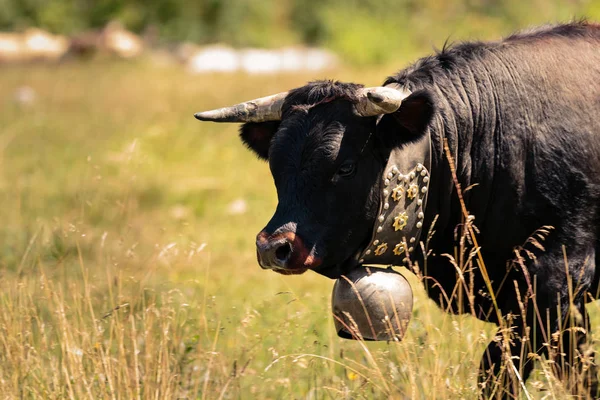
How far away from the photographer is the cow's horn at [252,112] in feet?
15.2

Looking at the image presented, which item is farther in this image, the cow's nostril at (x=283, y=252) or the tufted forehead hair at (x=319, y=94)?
the tufted forehead hair at (x=319, y=94)

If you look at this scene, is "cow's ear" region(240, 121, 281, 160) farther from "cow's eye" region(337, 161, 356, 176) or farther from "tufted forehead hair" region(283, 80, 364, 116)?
"cow's eye" region(337, 161, 356, 176)

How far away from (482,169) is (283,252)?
112cm

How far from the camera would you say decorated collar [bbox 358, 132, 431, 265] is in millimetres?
4355

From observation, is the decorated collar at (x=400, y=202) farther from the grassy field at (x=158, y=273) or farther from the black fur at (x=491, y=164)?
the grassy field at (x=158, y=273)

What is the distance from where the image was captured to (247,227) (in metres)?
10.2

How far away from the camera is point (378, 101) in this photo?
4199mm

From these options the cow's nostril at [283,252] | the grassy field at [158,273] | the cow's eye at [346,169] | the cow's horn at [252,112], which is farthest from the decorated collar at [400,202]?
the cow's horn at [252,112]

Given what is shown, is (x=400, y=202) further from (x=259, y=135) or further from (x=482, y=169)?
(x=259, y=135)

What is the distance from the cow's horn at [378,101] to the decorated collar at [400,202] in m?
0.22

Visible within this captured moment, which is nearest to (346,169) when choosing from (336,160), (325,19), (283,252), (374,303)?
(336,160)

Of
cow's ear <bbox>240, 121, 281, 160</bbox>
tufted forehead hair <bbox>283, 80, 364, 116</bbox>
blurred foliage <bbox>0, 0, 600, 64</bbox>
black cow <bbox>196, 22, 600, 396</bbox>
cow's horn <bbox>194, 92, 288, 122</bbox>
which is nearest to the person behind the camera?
black cow <bbox>196, 22, 600, 396</bbox>

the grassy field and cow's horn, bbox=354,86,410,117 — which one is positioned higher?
cow's horn, bbox=354,86,410,117

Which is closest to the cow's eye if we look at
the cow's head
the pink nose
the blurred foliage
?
the cow's head
